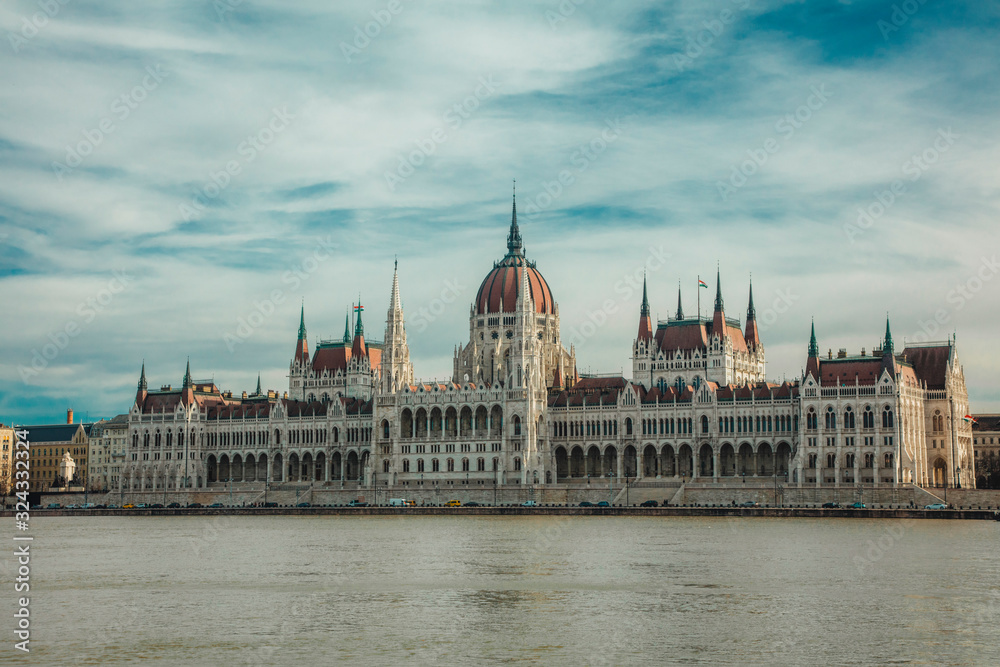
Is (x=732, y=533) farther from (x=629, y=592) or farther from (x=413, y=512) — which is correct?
(x=413, y=512)

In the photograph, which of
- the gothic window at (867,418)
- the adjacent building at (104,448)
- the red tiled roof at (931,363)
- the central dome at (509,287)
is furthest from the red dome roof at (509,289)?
the adjacent building at (104,448)

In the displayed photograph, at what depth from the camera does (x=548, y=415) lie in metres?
139

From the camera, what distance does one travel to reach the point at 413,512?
122 metres

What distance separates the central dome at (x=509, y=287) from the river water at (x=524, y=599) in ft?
243

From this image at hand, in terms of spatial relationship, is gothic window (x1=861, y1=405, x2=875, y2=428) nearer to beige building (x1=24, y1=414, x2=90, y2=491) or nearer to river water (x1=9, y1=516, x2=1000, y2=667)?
river water (x1=9, y1=516, x2=1000, y2=667)

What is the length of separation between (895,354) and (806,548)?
193 feet

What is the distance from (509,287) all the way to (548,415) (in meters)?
23.7

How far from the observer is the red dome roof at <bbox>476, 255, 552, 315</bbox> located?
15712cm

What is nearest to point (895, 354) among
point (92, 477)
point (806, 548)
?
point (806, 548)

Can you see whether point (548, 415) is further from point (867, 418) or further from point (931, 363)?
point (931, 363)

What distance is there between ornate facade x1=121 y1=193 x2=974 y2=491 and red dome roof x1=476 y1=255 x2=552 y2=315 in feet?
0.68

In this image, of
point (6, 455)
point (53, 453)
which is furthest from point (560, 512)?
point (53, 453)

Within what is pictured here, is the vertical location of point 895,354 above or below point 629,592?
above

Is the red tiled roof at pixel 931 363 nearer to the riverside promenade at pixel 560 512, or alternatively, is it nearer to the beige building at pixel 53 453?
the riverside promenade at pixel 560 512
